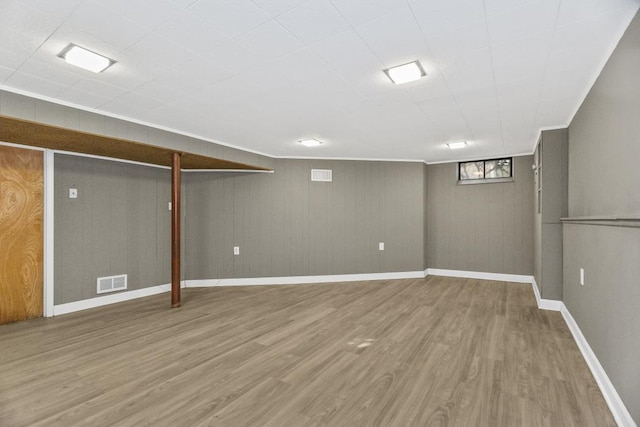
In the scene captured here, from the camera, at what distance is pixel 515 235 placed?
5.99 m

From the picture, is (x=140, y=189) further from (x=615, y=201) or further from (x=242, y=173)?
(x=615, y=201)

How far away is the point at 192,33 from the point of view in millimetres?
2029

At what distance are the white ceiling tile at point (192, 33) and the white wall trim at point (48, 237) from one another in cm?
327

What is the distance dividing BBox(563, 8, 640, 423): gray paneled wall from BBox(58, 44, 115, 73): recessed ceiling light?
355 cm

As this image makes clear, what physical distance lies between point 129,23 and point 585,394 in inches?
155

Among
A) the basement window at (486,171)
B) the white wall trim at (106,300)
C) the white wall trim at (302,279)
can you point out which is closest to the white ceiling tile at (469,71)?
the basement window at (486,171)

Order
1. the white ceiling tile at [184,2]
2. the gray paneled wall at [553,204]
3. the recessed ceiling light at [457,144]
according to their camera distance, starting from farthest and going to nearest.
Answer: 1. the recessed ceiling light at [457,144]
2. the gray paneled wall at [553,204]
3. the white ceiling tile at [184,2]

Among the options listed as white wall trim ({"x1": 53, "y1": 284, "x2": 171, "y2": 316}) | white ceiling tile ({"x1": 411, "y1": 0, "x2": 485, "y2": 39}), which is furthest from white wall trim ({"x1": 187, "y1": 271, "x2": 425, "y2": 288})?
white ceiling tile ({"x1": 411, "y1": 0, "x2": 485, "y2": 39})

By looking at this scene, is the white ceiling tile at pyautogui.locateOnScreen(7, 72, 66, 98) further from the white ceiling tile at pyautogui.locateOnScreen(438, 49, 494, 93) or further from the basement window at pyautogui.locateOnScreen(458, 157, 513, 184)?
the basement window at pyautogui.locateOnScreen(458, 157, 513, 184)

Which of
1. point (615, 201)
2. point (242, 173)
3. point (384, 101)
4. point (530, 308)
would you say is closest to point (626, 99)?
point (615, 201)

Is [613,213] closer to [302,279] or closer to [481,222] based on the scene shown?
[481,222]

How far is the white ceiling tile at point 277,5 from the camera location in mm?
1727

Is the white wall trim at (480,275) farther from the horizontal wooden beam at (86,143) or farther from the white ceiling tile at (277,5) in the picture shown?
the white ceiling tile at (277,5)

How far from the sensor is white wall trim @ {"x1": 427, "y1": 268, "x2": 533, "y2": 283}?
5922mm
